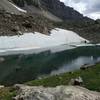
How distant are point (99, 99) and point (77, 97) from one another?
1.38 metres

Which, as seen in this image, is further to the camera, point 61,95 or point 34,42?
point 34,42

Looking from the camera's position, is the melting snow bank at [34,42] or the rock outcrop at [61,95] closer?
the rock outcrop at [61,95]

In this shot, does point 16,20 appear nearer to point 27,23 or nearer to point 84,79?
point 27,23

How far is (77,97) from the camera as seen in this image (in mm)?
15547

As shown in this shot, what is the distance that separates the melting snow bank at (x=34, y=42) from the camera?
343 ft

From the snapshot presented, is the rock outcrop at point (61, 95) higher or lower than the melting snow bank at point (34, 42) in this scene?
higher

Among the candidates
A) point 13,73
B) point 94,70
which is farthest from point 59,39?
point 94,70

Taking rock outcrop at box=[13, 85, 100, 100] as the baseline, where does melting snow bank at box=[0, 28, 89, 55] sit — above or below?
below

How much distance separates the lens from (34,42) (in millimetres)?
123062

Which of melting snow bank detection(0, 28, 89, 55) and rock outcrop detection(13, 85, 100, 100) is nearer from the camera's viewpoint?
rock outcrop detection(13, 85, 100, 100)

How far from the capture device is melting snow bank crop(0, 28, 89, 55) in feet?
343

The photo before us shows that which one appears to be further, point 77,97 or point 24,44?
point 24,44

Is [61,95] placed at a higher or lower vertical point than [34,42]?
higher

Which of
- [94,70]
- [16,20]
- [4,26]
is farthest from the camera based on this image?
[16,20]
